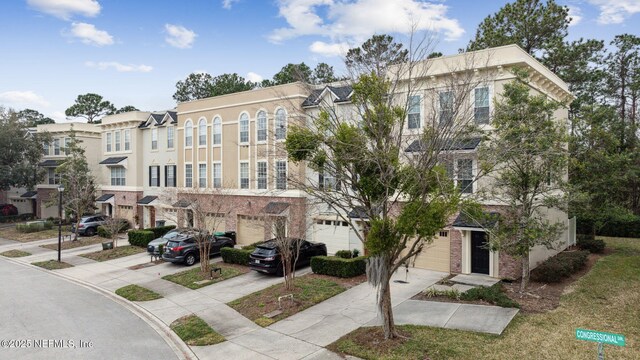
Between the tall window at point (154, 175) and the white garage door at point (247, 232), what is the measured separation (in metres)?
11.6

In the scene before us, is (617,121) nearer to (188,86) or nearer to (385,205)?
(385,205)

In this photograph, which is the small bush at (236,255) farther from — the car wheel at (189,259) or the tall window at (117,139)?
the tall window at (117,139)

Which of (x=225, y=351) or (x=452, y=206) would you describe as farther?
(x=225, y=351)

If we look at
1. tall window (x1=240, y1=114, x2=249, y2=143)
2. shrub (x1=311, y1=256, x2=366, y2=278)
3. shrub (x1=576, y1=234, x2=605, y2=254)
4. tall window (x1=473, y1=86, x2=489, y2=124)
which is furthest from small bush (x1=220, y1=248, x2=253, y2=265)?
shrub (x1=576, y1=234, x2=605, y2=254)

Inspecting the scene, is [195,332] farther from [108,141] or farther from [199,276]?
[108,141]

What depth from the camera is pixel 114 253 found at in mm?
26297

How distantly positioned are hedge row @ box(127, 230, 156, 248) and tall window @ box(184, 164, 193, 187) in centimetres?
520

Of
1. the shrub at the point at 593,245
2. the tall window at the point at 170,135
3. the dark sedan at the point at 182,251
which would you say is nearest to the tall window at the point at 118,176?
the tall window at the point at 170,135

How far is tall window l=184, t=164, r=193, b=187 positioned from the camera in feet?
105

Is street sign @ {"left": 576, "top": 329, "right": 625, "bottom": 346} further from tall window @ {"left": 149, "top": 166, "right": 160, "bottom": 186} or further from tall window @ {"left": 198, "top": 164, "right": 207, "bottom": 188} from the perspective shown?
tall window @ {"left": 149, "top": 166, "right": 160, "bottom": 186}

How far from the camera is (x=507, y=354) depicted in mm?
10023

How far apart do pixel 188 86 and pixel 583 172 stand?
5513cm

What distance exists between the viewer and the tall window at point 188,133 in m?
31.9

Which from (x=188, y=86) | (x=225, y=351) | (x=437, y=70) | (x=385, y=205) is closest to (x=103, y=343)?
(x=225, y=351)
